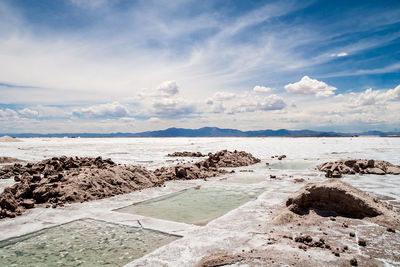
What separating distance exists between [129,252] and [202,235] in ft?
3.66

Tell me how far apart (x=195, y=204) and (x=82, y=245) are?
2.93 meters

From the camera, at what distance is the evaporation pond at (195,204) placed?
5309 millimetres

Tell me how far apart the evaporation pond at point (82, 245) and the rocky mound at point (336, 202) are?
107 inches

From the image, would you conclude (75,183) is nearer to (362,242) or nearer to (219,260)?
(219,260)

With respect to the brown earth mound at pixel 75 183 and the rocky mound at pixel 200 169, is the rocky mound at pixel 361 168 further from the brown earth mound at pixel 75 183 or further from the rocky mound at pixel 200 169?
the brown earth mound at pixel 75 183

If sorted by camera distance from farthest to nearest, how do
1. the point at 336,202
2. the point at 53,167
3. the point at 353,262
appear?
the point at 53,167 → the point at 336,202 → the point at 353,262

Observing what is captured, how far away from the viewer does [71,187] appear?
697 centimetres

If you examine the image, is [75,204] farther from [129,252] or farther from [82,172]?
[129,252]

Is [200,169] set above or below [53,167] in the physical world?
below

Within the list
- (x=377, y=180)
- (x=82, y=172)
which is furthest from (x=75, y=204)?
(x=377, y=180)

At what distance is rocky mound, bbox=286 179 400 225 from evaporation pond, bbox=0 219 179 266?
2714mm

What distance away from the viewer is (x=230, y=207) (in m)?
5.97

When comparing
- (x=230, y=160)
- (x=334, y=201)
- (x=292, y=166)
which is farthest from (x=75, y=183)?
(x=292, y=166)

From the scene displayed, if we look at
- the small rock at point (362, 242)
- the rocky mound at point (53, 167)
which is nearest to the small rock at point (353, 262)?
the small rock at point (362, 242)
